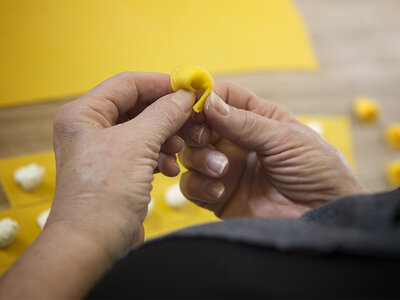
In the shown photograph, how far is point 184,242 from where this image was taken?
344mm

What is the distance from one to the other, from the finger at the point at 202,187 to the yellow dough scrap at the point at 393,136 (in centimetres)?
67

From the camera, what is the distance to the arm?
35 cm

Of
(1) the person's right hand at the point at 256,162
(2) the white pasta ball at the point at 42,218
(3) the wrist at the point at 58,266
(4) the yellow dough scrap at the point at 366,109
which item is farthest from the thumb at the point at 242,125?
(4) the yellow dough scrap at the point at 366,109

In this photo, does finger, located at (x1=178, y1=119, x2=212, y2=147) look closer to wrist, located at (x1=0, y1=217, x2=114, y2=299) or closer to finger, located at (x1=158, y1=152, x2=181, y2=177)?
finger, located at (x1=158, y1=152, x2=181, y2=177)

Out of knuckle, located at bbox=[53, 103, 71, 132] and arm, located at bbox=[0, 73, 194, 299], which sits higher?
knuckle, located at bbox=[53, 103, 71, 132]

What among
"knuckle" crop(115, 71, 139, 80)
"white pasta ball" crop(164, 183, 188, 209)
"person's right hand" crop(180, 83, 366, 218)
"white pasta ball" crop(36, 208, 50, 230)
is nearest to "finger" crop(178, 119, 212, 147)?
"person's right hand" crop(180, 83, 366, 218)

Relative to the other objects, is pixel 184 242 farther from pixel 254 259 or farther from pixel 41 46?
pixel 41 46

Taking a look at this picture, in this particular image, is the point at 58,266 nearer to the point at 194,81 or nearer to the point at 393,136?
the point at 194,81

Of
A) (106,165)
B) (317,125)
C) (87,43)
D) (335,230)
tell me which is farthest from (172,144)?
(317,125)

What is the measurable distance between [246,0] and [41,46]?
0.56 m

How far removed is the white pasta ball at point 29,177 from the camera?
0.73 metres

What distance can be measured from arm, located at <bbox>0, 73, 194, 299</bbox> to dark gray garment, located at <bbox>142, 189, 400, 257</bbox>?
8cm

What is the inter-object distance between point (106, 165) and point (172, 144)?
164 millimetres

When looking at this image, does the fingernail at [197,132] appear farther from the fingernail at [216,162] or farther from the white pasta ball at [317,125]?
the white pasta ball at [317,125]
